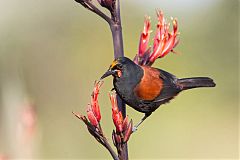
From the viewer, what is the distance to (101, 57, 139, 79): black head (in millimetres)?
2519

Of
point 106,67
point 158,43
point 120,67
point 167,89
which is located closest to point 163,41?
point 158,43

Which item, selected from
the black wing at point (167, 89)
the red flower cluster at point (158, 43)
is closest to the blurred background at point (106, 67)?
the black wing at point (167, 89)

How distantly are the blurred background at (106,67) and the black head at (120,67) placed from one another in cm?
368

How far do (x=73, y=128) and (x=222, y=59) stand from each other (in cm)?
459

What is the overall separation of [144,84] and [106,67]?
7.34 m

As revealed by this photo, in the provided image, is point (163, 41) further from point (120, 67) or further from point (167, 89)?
point (167, 89)

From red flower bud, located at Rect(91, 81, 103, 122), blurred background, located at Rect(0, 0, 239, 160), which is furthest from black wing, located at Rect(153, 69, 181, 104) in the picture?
blurred background, located at Rect(0, 0, 239, 160)

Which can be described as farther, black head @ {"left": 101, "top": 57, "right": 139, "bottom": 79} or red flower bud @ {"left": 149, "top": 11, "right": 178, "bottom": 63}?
red flower bud @ {"left": 149, "top": 11, "right": 178, "bottom": 63}

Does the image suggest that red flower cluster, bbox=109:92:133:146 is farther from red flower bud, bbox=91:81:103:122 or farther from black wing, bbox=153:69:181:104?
black wing, bbox=153:69:181:104

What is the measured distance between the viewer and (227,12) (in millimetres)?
12555

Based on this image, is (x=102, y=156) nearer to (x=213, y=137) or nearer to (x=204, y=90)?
(x=213, y=137)

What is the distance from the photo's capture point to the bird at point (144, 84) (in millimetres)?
2691

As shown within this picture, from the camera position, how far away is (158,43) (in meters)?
2.67

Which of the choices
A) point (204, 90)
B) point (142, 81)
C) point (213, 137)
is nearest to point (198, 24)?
point (204, 90)
